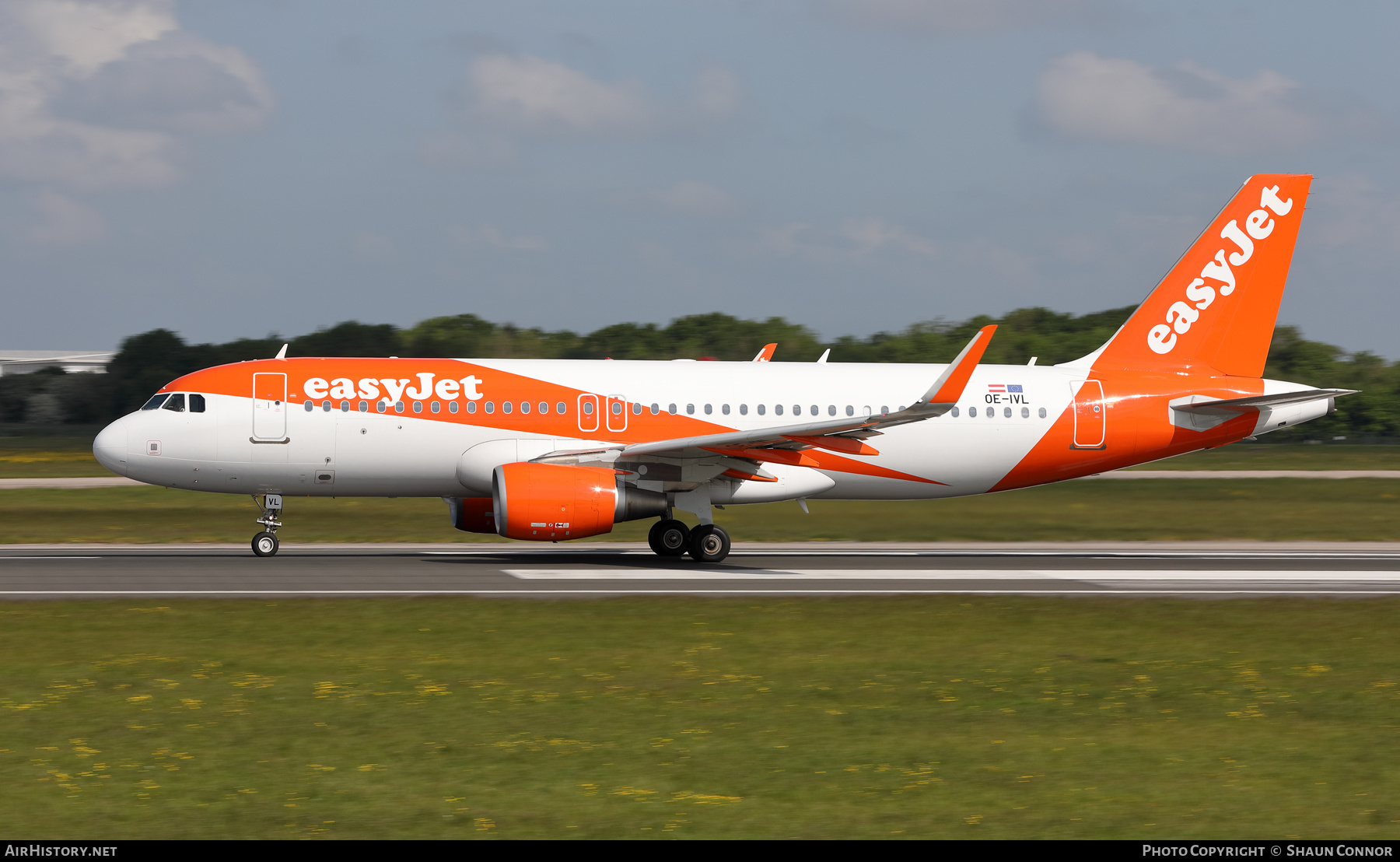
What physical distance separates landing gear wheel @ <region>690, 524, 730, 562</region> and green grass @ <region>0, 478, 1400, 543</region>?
498cm

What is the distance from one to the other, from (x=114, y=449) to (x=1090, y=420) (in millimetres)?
19229

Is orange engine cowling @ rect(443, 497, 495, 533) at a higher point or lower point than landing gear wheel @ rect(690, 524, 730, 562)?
higher

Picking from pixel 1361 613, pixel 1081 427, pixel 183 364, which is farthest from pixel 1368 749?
pixel 183 364

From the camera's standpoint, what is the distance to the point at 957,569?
24.2m

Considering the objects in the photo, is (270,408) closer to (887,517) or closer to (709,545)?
(709,545)

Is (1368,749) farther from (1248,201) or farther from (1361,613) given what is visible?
(1248,201)

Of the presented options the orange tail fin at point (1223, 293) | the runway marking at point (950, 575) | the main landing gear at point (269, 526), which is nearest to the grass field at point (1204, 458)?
the orange tail fin at point (1223, 293)

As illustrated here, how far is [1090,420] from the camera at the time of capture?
27453 millimetres

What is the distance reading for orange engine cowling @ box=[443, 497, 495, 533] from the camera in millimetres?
25734

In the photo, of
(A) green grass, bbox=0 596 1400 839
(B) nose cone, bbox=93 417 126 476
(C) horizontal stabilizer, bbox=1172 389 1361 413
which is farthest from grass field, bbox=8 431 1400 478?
(A) green grass, bbox=0 596 1400 839

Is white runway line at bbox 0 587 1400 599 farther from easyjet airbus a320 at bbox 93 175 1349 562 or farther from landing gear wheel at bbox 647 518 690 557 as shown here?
landing gear wheel at bbox 647 518 690 557

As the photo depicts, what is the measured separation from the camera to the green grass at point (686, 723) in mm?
8727

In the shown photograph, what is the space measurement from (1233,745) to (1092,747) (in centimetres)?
120

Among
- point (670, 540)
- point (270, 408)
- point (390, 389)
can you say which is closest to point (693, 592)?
point (670, 540)
